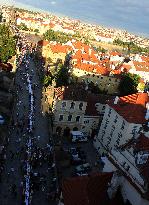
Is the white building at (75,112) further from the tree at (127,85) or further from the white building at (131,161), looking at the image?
the tree at (127,85)

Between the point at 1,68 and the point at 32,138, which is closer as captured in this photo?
the point at 32,138

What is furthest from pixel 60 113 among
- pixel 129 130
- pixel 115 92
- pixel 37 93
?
pixel 115 92

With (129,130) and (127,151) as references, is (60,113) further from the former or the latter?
(127,151)

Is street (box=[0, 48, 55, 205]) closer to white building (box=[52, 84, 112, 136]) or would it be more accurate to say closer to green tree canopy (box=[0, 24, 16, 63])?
white building (box=[52, 84, 112, 136])

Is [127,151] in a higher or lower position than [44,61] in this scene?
higher

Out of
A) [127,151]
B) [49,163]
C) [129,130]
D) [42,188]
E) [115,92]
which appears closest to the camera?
[127,151]

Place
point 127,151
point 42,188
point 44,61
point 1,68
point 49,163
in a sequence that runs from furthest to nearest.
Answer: point 44,61, point 1,68, point 49,163, point 42,188, point 127,151
